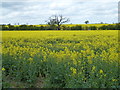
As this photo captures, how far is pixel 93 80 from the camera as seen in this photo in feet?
17.9

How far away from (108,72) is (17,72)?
300 centimetres

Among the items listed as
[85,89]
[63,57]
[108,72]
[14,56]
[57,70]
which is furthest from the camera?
[14,56]

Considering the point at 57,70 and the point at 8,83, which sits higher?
the point at 57,70

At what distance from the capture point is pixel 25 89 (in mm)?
6223

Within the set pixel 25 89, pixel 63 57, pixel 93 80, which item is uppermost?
pixel 63 57

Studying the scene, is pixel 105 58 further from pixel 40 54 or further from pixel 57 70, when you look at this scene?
pixel 40 54

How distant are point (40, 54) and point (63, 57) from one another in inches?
57.1

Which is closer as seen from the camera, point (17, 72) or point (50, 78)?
point (50, 78)

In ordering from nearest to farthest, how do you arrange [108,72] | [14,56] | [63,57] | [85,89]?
[85,89] → [108,72] → [63,57] → [14,56]

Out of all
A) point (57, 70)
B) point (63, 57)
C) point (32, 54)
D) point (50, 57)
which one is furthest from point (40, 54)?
point (57, 70)

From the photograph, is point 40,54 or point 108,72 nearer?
point 108,72

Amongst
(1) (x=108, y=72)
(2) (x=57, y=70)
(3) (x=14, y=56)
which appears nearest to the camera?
(1) (x=108, y=72)

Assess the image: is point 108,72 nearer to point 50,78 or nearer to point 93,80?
point 93,80

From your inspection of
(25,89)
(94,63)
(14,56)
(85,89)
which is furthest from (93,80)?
(14,56)
